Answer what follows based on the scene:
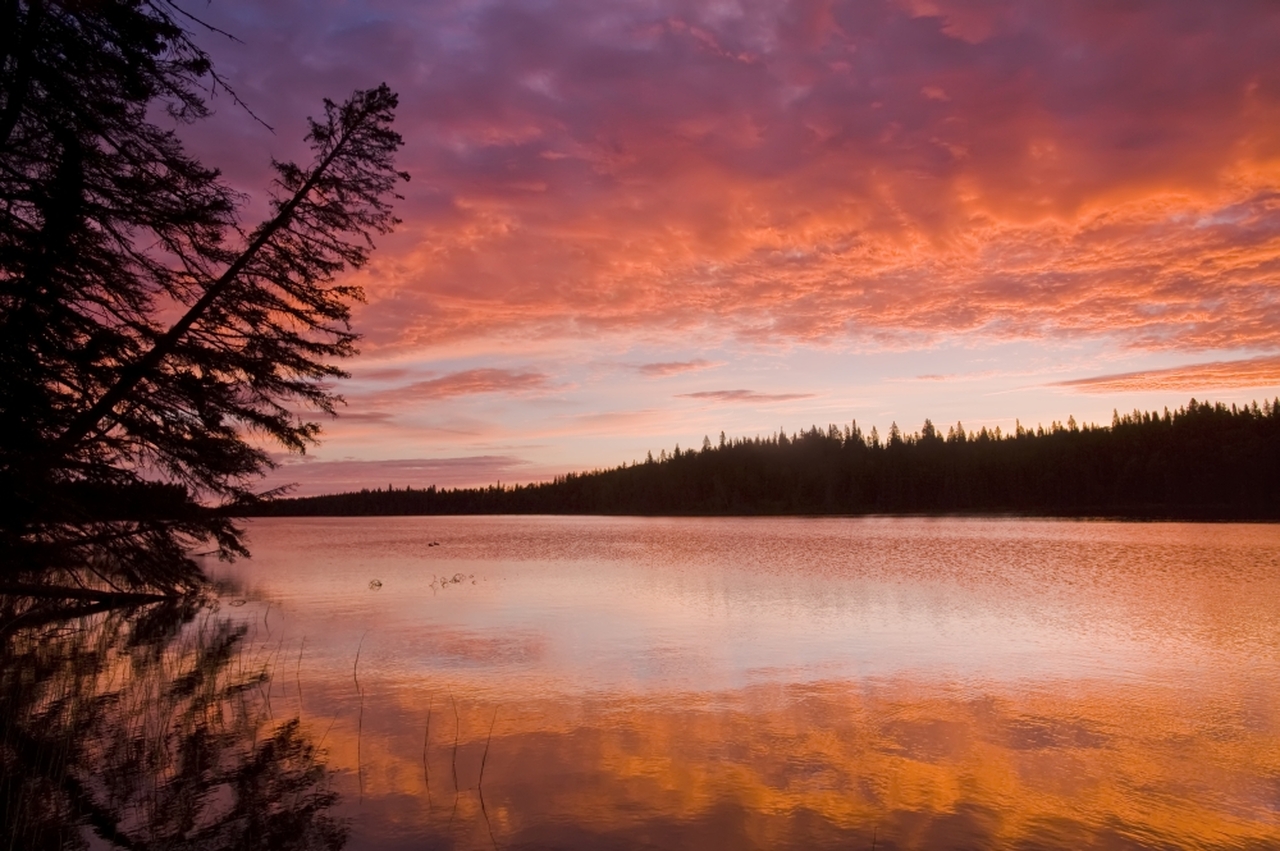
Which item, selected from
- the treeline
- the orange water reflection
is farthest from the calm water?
the treeline

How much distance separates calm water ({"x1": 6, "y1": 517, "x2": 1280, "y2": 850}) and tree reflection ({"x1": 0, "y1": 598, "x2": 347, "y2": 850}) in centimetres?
8

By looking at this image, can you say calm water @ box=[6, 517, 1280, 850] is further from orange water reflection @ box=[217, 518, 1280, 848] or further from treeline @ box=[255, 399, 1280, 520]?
treeline @ box=[255, 399, 1280, 520]

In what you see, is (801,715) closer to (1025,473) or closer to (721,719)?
(721,719)

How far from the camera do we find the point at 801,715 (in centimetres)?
1238

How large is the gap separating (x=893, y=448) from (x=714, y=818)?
175661mm

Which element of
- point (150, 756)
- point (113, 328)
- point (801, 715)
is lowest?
point (801, 715)

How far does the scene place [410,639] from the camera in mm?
19828

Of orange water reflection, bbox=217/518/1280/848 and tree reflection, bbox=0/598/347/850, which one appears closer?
tree reflection, bbox=0/598/347/850

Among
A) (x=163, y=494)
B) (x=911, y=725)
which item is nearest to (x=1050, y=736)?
(x=911, y=725)

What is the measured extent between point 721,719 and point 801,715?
1.31m

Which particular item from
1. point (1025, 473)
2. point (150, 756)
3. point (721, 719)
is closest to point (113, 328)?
point (150, 756)

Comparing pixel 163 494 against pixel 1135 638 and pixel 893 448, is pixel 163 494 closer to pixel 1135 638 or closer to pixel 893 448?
pixel 1135 638

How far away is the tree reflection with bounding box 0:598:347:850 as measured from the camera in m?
7.74

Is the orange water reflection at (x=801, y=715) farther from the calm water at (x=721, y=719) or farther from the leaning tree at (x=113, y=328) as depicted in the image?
the leaning tree at (x=113, y=328)
